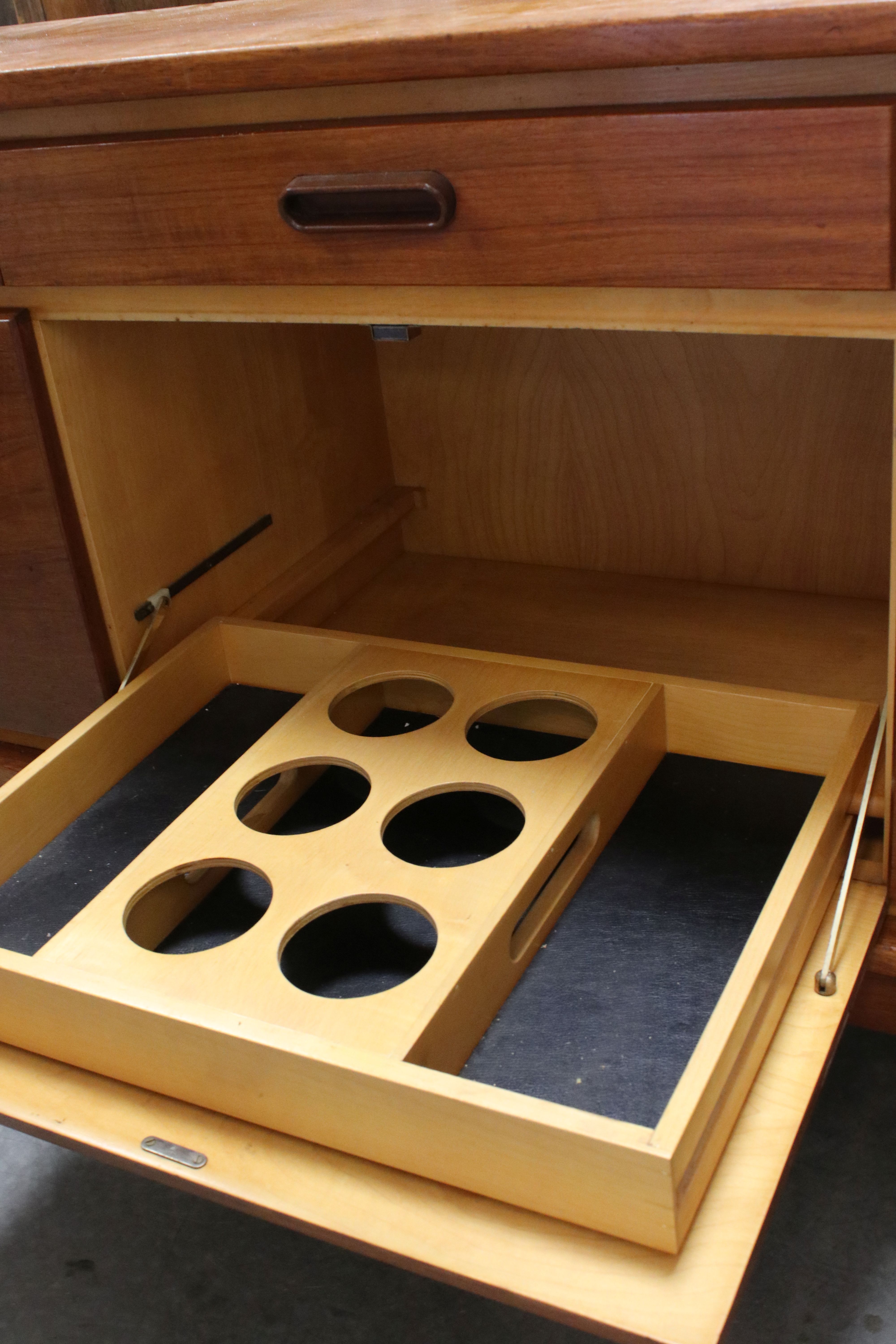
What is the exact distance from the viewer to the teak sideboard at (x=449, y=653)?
53 centimetres

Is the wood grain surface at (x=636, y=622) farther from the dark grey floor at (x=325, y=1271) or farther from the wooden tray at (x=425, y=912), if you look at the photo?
the dark grey floor at (x=325, y=1271)

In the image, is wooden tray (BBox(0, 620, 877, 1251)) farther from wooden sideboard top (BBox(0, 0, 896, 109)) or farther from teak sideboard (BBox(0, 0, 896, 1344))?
wooden sideboard top (BBox(0, 0, 896, 109))

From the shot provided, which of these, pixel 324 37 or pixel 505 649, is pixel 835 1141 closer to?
pixel 505 649

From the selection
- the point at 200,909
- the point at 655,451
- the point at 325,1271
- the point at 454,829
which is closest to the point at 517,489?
the point at 655,451

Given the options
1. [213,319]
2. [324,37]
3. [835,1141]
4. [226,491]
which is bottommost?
[835,1141]

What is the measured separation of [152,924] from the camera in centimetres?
74

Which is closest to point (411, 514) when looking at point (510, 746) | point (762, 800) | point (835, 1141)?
point (510, 746)

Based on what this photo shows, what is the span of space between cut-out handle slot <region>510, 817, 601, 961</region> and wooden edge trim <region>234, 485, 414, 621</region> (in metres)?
0.39

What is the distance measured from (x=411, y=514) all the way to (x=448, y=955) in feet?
2.24

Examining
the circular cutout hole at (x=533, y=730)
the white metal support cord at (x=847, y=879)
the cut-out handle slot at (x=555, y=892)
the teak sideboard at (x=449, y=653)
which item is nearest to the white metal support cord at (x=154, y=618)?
the teak sideboard at (x=449, y=653)

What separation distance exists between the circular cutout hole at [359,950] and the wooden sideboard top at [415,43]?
421mm

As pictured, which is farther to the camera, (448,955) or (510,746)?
(510,746)

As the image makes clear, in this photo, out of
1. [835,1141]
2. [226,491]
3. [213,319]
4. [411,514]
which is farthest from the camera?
[411,514]

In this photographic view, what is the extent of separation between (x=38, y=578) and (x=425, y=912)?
0.39 metres
